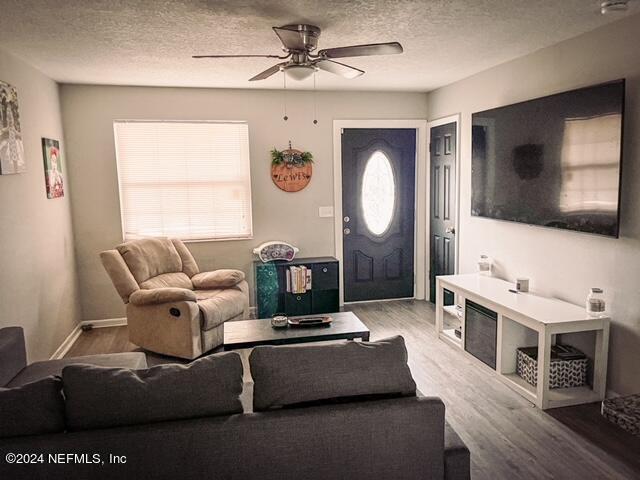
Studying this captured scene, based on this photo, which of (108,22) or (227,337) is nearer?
(108,22)

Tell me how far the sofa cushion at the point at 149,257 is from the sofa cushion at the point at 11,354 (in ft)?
4.88

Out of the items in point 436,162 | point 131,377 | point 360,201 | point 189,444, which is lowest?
point 189,444

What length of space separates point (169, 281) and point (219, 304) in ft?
2.06

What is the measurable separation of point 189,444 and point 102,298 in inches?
151

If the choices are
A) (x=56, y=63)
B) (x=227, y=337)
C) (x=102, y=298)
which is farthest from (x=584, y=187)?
(x=102, y=298)

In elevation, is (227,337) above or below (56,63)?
below

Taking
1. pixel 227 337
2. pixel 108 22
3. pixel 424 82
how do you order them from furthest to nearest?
pixel 424 82
pixel 227 337
pixel 108 22

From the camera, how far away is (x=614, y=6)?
2.58 metres

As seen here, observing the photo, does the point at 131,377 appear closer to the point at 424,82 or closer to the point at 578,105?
the point at 578,105

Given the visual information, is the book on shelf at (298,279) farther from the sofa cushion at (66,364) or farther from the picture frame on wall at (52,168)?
the picture frame on wall at (52,168)

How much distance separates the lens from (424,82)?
4.79m

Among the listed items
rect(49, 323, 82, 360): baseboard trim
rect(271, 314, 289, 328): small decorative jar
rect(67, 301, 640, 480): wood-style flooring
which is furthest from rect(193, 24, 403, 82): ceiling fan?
rect(49, 323, 82, 360): baseboard trim

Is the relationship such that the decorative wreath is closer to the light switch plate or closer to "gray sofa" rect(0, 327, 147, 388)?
the light switch plate

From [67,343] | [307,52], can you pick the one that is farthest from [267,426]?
[67,343]
